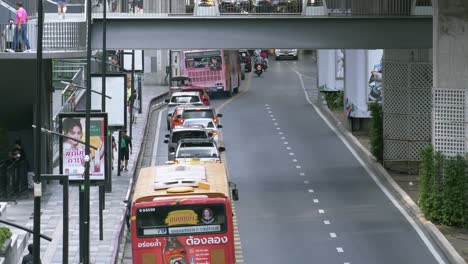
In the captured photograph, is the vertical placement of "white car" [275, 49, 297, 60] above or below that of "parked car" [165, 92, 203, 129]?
above

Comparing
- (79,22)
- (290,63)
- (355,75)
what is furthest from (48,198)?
(290,63)

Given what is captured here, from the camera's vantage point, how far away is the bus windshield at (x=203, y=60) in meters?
70.2

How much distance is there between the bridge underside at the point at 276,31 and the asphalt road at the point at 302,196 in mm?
4555

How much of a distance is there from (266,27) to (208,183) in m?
15.5

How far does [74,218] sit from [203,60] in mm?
34580

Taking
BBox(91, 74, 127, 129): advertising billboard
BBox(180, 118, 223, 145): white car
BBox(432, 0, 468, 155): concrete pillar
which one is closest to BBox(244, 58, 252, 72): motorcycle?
BBox(180, 118, 223, 145): white car

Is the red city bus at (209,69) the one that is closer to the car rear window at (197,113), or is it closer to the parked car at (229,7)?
the car rear window at (197,113)

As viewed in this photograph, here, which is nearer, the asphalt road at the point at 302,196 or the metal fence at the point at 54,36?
the asphalt road at the point at 302,196

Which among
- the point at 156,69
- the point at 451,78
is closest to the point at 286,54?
the point at 156,69

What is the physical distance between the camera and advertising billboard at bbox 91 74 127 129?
39.3 m

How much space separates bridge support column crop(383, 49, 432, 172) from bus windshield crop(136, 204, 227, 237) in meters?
20.4

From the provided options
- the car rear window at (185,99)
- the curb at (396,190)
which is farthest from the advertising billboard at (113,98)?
the car rear window at (185,99)

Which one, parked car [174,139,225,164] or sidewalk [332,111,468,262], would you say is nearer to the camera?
sidewalk [332,111,468,262]

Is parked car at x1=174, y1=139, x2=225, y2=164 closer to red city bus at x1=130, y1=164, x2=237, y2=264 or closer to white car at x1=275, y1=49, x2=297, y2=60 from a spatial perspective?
red city bus at x1=130, y1=164, x2=237, y2=264
